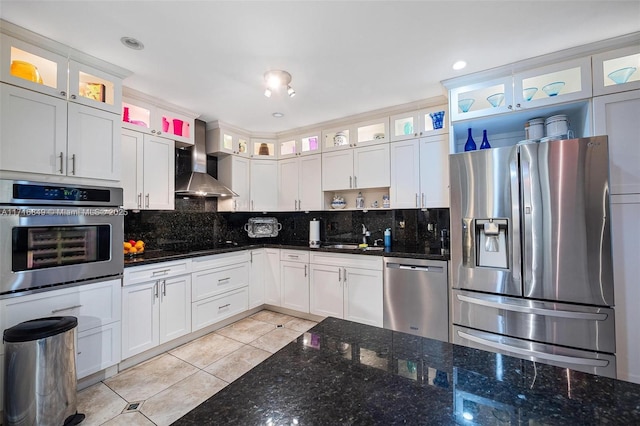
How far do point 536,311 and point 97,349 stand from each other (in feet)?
10.9

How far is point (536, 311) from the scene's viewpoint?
2.01 metres

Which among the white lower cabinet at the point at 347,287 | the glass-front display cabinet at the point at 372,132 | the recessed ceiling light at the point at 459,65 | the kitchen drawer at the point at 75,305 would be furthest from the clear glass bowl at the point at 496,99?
the kitchen drawer at the point at 75,305

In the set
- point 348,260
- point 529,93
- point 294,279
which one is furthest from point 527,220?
point 294,279

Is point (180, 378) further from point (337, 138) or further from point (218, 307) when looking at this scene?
point (337, 138)

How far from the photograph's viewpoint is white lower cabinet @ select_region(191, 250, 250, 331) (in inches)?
116

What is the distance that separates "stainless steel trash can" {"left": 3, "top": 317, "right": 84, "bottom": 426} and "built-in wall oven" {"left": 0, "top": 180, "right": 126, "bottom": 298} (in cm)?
32

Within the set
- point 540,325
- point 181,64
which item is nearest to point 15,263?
point 181,64

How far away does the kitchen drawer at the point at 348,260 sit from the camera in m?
2.95

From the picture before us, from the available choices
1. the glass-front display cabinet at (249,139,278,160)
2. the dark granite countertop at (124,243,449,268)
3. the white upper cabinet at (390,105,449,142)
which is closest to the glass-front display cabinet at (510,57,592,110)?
the white upper cabinet at (390,105,449,142)

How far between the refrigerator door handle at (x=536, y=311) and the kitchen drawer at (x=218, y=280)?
2.46 meters

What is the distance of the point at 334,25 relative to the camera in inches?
71.1

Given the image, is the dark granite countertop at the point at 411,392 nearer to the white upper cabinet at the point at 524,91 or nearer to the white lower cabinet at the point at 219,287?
the white upper cabinet at the point at 524,91

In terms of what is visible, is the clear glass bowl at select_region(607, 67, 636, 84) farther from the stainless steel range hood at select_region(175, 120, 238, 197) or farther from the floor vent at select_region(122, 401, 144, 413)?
the floor vent at select_region(122, 401, 144, 413)

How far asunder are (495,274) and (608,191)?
0.90 meters
